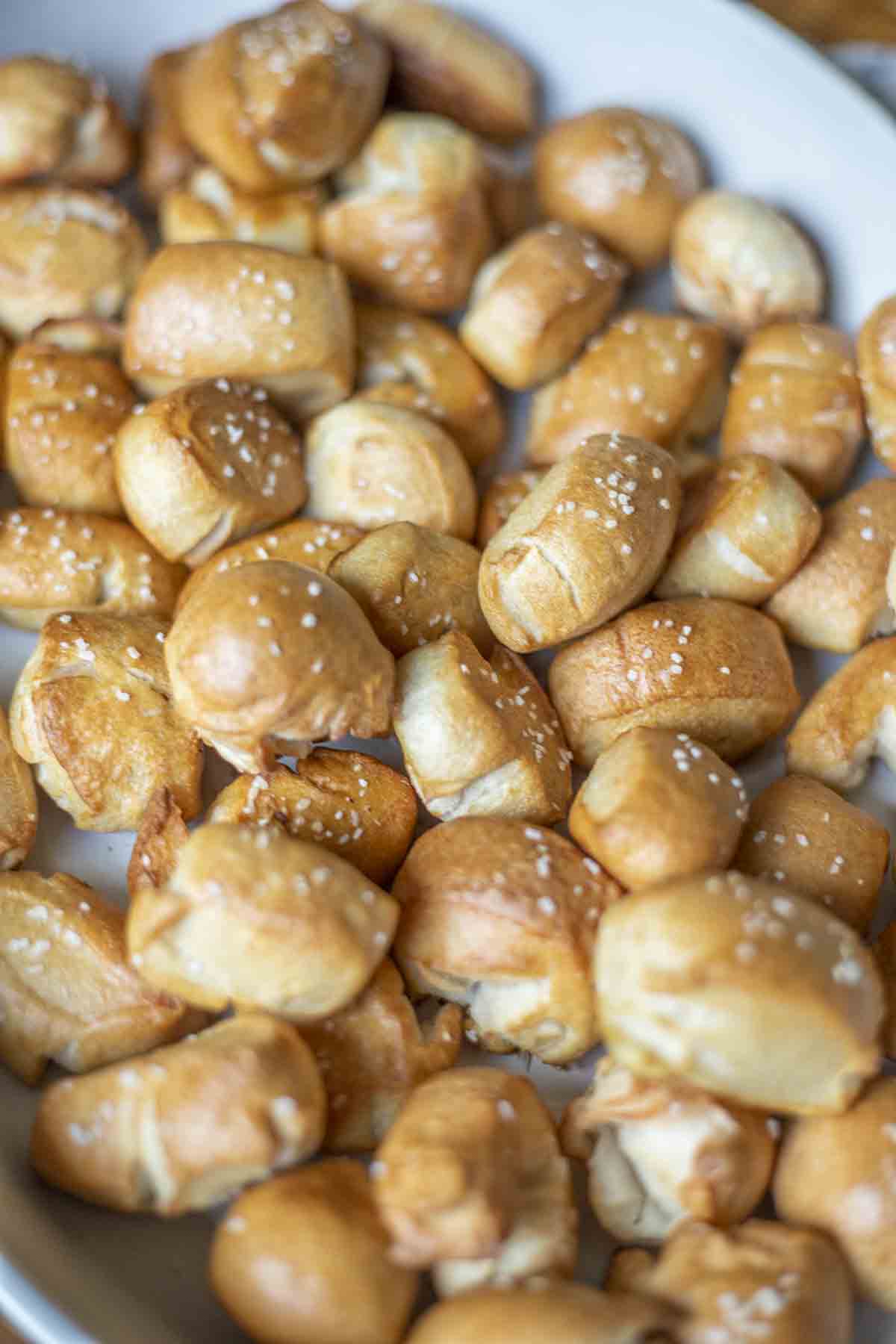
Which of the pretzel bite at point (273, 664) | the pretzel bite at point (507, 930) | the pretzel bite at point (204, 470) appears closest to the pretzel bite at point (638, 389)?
the pretzel bite at point (204, 470)

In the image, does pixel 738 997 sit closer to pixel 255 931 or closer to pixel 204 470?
pixel 255 931

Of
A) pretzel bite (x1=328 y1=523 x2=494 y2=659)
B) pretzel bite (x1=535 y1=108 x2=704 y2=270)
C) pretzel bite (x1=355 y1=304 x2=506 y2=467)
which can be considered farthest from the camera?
pretzel bite (x1=535 y1=108 x2=704 y2=270)

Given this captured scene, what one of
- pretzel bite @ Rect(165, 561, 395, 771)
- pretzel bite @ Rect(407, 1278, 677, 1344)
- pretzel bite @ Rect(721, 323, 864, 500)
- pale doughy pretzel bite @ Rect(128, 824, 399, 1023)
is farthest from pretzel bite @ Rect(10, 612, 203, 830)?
pretzel bite @ Rect(721, 323, 864, 500)

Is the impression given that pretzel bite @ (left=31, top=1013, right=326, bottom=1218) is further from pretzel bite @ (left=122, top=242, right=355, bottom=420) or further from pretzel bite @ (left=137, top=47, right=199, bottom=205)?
pretzel bite @ (left=137, top=47, right=199, bottom=205)

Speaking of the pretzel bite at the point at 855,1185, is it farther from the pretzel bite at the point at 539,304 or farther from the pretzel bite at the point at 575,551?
the pretzel bite at the point at 539,304

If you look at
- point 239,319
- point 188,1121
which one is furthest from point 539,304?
point 188,1121

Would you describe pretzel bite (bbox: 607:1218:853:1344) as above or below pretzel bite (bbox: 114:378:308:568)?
below

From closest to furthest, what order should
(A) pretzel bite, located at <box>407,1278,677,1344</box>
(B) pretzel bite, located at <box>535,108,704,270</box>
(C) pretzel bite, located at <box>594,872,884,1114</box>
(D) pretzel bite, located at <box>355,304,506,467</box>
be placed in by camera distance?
(A) pretzel bite, located at <box>407,1278,677,1344</box> → (C) pretzel bite, located at <box>594,872,884,1114</box> → (D) pretzel bite, located at <box>355,304,506,467</box> → (B) pretzel bite, located at <box>535,108,704,270</box>

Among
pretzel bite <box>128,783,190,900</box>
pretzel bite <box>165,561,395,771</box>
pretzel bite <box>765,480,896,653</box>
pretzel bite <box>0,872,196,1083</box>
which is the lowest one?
pretzel bite <box>0,872,196,1083</box>
